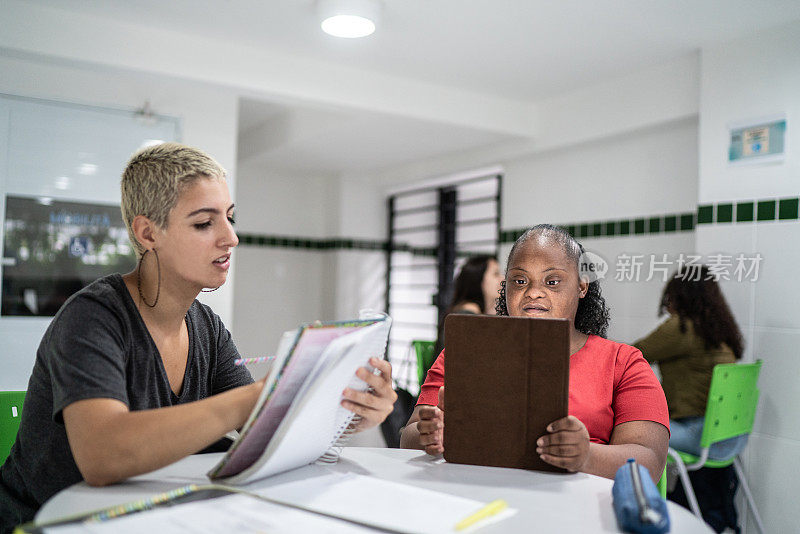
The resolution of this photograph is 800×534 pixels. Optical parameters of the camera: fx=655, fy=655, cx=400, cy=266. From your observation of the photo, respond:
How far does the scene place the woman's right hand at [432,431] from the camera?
1313mm

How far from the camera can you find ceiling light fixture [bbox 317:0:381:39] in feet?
10.1

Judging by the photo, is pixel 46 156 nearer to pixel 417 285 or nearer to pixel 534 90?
pixel 534 90

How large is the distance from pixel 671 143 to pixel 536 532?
367 centimetres

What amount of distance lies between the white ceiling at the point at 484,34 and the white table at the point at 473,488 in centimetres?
248

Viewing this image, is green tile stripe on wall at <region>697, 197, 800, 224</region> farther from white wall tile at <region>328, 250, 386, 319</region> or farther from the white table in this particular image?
white wall tile at <region>328, 250, 386, 319</region>

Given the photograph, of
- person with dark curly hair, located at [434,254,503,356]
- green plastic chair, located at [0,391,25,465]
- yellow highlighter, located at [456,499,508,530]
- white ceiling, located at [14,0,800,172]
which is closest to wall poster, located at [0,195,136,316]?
white ceiling, located at [14,0,800,172]

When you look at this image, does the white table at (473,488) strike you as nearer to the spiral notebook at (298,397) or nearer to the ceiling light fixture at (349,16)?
the spiral notebook at (298,397)

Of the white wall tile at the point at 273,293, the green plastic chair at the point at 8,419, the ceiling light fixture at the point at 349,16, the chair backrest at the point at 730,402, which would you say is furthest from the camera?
the white wall tile at the point at 273,293

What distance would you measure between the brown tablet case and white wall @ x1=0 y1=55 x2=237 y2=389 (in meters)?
2.92

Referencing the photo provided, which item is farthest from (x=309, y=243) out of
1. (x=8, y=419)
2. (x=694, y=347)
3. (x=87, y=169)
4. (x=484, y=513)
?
(x=484, y=513)

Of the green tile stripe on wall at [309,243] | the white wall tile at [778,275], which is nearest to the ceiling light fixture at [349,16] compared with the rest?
the white wall tile at [778,275]

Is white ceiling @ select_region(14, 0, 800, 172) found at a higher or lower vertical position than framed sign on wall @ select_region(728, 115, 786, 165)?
higher

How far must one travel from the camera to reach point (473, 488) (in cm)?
108

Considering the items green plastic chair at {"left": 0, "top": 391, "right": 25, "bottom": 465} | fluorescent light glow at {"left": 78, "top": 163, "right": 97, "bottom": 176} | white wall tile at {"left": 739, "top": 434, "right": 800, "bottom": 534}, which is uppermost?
fluorescent light glow at {"left": 78, "top": 163, "right": 97, "bottom": 176}
